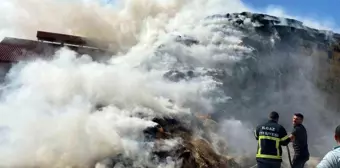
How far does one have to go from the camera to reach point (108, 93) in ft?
27.8

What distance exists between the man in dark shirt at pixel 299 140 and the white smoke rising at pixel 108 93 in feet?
8.26

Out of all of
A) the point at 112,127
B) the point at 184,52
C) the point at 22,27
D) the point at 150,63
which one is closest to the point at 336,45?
the point at 184,52

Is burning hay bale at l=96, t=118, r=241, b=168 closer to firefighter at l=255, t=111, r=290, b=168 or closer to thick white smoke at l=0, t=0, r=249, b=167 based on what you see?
thick white smoke at l=0, t=0, r=249, b=167

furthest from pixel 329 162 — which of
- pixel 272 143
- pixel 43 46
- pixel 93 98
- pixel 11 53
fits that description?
pixel 11 53

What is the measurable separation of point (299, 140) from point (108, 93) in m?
3.75

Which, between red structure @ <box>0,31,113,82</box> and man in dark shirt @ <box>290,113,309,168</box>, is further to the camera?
red structure @ <box>0,31,113,82</box>

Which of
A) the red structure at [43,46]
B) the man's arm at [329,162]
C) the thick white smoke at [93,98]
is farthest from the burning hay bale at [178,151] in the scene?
the red structure at [43,46]

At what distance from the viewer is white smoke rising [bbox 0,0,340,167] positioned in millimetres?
7074

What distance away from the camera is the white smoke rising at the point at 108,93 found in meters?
7.07

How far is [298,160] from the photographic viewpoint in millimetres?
6461

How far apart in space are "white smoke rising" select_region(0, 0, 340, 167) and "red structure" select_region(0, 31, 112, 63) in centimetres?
95

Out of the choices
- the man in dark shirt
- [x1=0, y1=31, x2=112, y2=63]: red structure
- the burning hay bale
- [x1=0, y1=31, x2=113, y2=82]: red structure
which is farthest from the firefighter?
[x1=0, y1=31, x2=112, y2=63]: red structure

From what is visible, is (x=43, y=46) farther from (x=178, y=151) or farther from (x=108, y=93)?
(x=178, y=151)

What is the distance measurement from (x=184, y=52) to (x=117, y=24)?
16.9 feet
